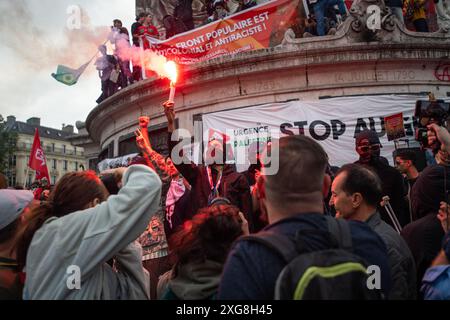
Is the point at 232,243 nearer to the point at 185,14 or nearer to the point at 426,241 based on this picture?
the point at 426,241

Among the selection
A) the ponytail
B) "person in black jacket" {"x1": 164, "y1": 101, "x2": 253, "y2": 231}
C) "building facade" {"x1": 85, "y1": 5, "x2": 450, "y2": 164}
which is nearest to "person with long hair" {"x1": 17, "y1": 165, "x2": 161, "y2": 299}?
the ponytail

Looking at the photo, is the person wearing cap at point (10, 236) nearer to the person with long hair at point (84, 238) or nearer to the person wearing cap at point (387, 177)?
the person with long hair at point (84, 238)

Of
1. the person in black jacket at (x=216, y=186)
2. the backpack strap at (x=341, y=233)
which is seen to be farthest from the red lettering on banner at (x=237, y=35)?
the backpack strap at (x=341, y=233)

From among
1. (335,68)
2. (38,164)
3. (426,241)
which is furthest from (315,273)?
(38,164)

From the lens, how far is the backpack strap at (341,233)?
1722 mm

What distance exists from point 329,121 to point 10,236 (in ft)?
24.8

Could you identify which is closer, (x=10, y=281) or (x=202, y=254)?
(x=202, y=254)

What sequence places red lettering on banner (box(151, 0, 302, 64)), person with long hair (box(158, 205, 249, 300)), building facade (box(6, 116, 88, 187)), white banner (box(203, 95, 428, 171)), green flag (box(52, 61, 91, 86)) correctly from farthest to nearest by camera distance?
building facade (box(6, 116, 88, 187)), green flag (box(52, 61, 91, 86)), red lettering on banner (box(151, 0, 302, 64)), white banner (box(203, 95, 428, 171)), person with long hair (box(158, 205, 249, 300))

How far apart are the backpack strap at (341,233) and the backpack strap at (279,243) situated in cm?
21

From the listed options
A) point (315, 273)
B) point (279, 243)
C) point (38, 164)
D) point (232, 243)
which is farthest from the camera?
point (38, 164)

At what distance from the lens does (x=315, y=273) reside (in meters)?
1.51

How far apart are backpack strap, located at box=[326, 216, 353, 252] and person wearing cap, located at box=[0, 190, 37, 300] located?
1.73 meters

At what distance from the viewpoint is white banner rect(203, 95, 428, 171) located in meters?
8.95

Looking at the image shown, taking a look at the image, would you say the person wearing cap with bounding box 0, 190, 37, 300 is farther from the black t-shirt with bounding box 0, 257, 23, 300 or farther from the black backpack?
the black backpack
